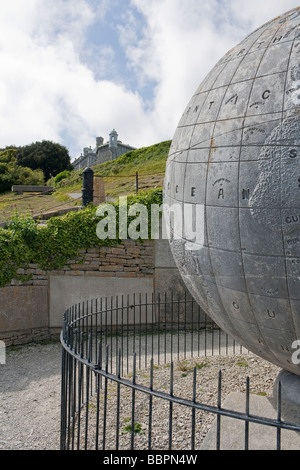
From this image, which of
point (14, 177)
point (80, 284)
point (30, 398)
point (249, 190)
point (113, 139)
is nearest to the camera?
point (249, 190)

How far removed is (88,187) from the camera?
12883mm

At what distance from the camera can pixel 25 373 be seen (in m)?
7.62

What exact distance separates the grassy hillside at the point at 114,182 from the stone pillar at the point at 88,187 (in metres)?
3.91

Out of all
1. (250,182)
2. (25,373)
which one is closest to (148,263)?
(25,373)

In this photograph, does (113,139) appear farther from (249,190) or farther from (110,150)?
(249,190)

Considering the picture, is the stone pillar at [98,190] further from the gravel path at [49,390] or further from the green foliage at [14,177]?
the green foliage at [14,177]

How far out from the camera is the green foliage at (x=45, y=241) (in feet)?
29.8

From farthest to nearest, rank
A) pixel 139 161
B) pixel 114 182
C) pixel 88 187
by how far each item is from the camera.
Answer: pixel 139 161 → pixel 114 182 → pixel 88 187

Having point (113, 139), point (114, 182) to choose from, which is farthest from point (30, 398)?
point (113, 139)

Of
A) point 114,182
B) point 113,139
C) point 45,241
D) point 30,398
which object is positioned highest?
point 113,139

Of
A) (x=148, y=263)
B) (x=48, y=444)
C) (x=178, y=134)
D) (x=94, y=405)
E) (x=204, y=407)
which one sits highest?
(x=178, y=134)

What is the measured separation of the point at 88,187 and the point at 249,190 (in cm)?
980

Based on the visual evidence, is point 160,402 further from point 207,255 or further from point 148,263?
point 148,263
